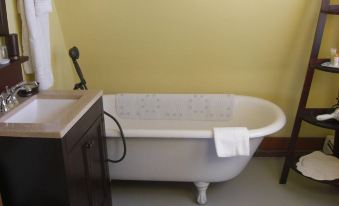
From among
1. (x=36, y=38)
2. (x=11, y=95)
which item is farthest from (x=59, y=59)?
(x=11, y=95)

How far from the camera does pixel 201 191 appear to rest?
Answer: 2.17m

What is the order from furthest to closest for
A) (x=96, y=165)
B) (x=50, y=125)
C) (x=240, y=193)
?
(x=240, y=193), (x=96, y=165), (x=50, y=125)

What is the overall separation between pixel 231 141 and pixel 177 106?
0.72 meters

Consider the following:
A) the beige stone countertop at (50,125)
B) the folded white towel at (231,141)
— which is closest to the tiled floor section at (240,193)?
the folded white towel at (231,141)

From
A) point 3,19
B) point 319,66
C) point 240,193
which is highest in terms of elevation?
point 3,19

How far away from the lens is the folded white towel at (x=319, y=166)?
2.17 m

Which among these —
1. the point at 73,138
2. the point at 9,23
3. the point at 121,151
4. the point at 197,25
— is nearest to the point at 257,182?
the point at 121,151

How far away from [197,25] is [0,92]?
54.9 inches

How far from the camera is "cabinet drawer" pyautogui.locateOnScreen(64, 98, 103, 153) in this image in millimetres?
1320

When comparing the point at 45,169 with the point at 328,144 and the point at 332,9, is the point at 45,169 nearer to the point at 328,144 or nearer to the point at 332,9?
the point at 332,9

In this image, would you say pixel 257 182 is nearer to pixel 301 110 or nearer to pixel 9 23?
pixel 301 110

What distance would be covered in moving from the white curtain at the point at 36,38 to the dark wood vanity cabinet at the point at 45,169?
59 cm

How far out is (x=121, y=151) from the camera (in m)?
2.07

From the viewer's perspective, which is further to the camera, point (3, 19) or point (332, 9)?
point (332, 9)
